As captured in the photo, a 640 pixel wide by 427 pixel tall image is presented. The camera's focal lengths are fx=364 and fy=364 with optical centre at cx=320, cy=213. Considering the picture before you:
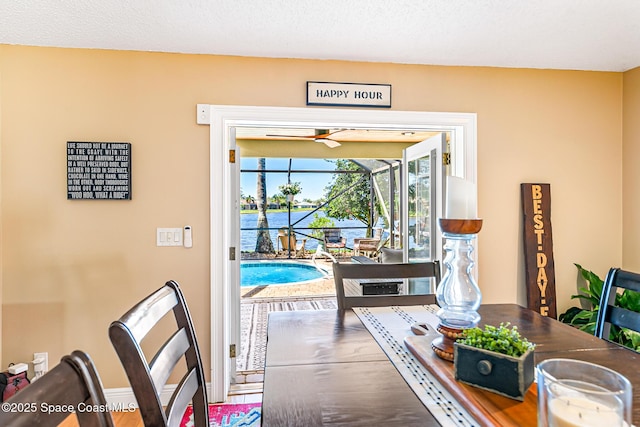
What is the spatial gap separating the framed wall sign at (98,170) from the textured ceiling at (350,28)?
660mm

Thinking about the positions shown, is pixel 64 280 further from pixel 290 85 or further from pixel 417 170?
pixel 417 170

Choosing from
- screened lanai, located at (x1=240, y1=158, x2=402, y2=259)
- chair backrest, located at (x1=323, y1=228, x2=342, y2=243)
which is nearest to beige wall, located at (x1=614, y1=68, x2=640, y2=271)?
Result: screened lanai, located at (x1=240, y1=158, x2=402, y2=259)

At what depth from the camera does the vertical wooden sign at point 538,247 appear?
9.07ft

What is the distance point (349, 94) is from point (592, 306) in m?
2.50

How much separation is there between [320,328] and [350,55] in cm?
187

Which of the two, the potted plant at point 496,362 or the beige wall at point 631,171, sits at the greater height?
the beige wall at point 631,171

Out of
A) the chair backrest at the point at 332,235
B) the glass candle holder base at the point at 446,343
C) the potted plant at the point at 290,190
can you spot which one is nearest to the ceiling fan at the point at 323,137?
the glass candle holder base at the point at 446,343

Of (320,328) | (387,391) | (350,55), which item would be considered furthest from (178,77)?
(387,391)

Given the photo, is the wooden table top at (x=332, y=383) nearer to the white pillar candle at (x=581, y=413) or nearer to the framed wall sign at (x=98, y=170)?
the white pillar candle at (x=581, y=413)

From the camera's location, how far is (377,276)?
192 cm

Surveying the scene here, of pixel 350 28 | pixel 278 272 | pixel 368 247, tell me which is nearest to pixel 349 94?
pixel 350 28

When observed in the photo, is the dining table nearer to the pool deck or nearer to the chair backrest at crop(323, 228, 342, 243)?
the pool deck

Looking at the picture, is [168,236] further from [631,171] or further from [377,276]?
[631,171]

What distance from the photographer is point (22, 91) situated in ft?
7.70
